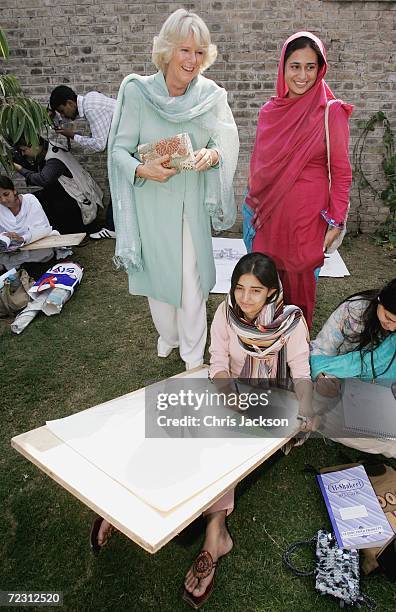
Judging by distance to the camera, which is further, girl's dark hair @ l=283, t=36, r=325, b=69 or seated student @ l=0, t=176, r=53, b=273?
seated student @ l=0, t=176, r=53, b=273

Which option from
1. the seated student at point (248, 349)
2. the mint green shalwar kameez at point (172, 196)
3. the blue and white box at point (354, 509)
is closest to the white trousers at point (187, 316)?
the mint green shalwar kameez at point (172, 196)

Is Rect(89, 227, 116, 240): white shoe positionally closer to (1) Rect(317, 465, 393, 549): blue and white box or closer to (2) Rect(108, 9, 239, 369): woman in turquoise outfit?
(2) Rect(108, 9, 239, 369): woman in turquoise outfit

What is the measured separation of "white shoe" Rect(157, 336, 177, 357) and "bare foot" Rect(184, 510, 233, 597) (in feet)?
4.00

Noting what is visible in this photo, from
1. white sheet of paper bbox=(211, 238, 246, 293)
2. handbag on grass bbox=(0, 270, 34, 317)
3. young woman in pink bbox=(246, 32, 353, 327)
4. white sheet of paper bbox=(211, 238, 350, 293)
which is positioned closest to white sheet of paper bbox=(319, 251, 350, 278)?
white sheet of paper bbox=(211, 238, 350, 293)

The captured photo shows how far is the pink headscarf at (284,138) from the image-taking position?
7.10 ft

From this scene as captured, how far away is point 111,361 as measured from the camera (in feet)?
9.72

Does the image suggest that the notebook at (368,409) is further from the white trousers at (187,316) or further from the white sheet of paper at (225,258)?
the white sheet of paper at (225,258)

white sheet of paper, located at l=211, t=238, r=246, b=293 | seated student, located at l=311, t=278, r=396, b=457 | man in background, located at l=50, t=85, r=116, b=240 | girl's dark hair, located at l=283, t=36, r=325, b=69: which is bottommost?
white sheet of paper, located at l=211, t=238, r=246, b=293

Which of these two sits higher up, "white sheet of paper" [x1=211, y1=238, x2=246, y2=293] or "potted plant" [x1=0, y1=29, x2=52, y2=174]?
"potted plant" [x1=0, y1=29, x2=52, y2=174]

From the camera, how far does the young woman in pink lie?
213cm

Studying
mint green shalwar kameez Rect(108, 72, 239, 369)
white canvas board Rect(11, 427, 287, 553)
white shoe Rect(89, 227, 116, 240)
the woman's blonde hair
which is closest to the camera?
white canvas board Rect(11, 427, 287, 553)

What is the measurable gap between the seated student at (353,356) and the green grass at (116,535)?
22 centimetres

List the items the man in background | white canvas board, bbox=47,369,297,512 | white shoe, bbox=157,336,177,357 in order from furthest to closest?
the man in background
white shoe, bbox=157,336,177,357
white canvas board, bbox=47,369,297,512

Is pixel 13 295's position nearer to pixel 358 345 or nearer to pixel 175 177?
pixel 175 177
